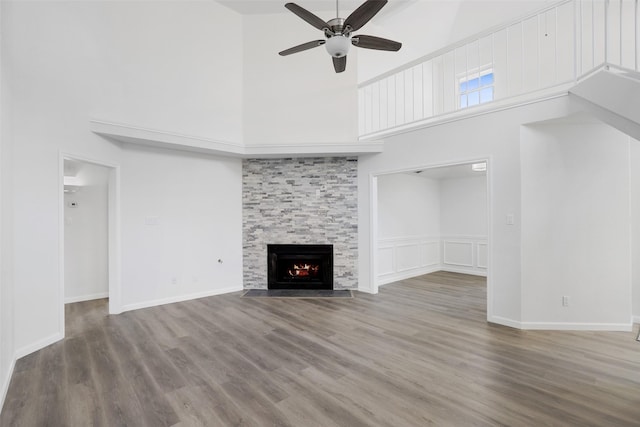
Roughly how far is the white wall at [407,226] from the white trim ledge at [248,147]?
1.14m

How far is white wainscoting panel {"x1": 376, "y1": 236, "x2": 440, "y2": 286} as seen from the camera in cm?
619

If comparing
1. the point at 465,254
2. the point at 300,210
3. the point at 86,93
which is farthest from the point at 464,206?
the point at 86,93

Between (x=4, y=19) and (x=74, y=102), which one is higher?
(x=4, y=19)

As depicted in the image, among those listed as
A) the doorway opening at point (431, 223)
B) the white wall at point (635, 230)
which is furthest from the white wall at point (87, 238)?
the white wall at point (635, 230)

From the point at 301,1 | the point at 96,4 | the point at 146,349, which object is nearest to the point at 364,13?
the point at 301,1

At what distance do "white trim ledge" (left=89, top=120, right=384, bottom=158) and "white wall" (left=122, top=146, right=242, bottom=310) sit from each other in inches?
13.0

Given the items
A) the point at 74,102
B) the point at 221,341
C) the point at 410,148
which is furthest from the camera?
the point at 410,148

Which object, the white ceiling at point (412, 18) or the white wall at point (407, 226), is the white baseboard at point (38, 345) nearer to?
the white wall at point (407, 226)

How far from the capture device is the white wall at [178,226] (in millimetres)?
4625

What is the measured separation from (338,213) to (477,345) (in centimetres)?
321

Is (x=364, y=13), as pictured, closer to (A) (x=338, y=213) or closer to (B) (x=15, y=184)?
(A) (x=338, y=213)

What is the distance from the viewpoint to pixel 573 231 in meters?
3.65

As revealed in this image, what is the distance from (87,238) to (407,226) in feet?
21.3

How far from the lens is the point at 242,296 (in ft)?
17.4
